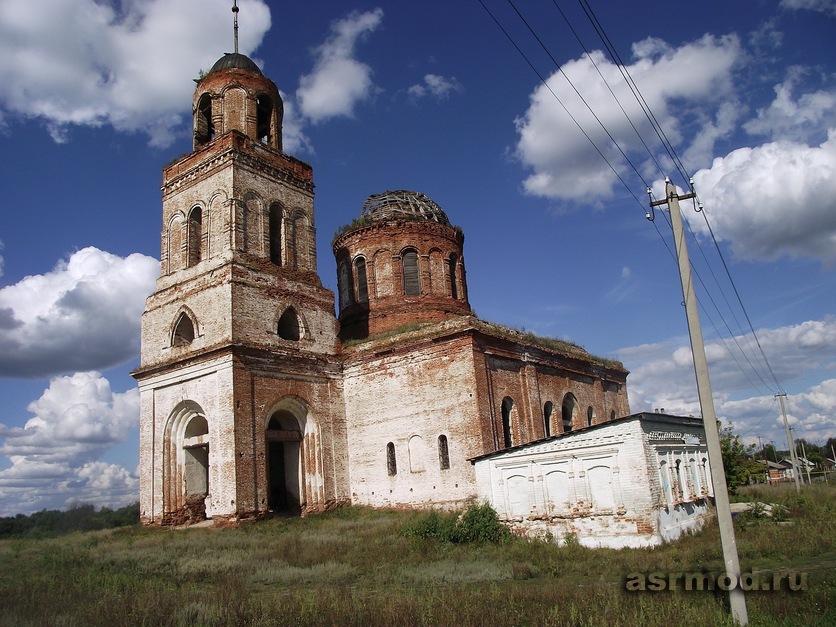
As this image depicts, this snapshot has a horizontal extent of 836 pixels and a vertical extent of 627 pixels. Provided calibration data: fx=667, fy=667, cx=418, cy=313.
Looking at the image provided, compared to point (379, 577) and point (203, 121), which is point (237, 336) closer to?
point (203, 121)

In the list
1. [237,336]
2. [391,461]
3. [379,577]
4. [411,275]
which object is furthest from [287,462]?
[379,577]

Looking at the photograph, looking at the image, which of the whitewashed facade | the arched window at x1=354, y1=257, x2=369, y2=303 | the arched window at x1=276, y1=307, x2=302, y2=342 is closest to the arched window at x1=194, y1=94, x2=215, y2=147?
the arched window at x1=276, y1=307, x2=302, y2=342

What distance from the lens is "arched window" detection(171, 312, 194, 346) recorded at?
2270 centimetres

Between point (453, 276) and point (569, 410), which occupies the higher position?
point (453, 276)

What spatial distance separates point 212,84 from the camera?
2433 cm

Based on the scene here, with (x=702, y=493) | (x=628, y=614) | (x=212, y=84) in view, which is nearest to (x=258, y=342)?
(x=212, y=84)

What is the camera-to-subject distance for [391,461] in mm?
22641

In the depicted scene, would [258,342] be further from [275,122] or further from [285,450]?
[275,122]

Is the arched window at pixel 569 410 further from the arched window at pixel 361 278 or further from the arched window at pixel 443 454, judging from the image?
the arched window at pixel 361 278

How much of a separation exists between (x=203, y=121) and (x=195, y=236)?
4632 millimetres

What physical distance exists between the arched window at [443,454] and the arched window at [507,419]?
221 centimetres

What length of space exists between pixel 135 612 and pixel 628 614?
6.21 meters

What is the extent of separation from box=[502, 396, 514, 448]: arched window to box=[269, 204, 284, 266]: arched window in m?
9.46

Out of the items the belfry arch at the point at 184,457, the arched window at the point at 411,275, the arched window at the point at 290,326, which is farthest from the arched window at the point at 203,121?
the belfry arch at the point at 184,457
